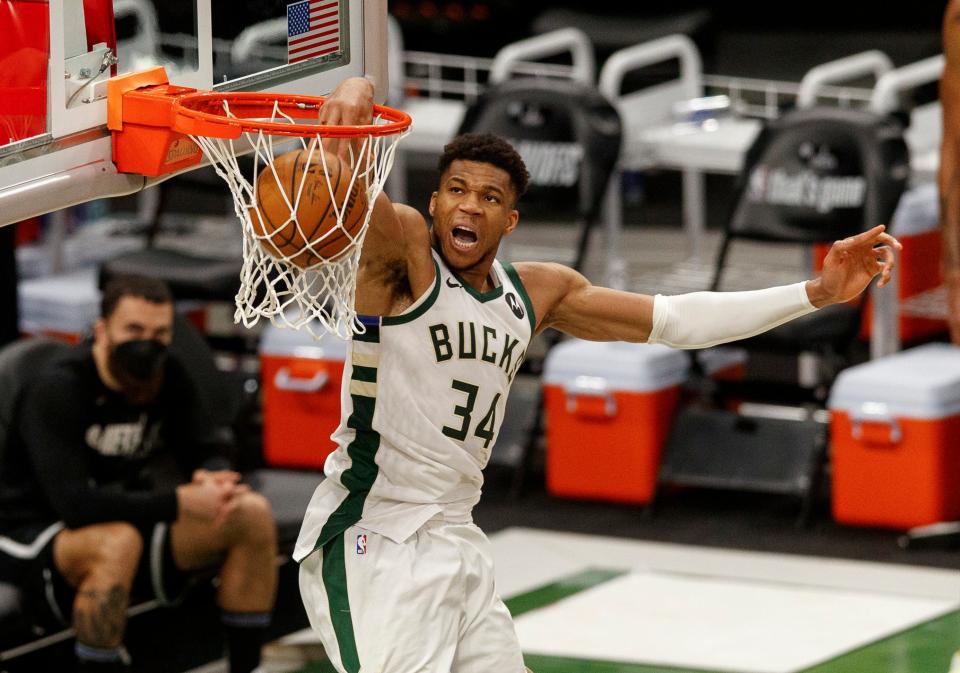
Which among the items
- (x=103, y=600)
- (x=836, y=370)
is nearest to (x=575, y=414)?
(x=836, y=370)

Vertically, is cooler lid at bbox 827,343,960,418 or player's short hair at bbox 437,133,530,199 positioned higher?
player's short hair at bbox 437,133,530,199

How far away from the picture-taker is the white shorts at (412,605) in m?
3.87

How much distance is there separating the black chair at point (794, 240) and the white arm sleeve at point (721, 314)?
261 centimetres

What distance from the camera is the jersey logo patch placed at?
4.02 meters

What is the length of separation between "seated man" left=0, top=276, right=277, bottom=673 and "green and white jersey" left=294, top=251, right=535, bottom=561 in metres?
1.40

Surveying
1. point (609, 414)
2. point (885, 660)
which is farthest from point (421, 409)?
point (609, 414)

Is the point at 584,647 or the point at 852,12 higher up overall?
the point at 852,12

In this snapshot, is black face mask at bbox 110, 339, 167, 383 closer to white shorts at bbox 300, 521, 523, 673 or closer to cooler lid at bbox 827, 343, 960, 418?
white shorts at bbox 300, 521, 523, 673

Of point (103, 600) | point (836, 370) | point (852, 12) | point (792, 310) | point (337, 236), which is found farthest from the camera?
point (852, 12)

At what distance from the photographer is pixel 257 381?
7.78 meters

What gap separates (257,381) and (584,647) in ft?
7.93

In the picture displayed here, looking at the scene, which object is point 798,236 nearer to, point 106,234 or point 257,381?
point 257,381

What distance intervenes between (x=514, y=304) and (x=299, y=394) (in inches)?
144

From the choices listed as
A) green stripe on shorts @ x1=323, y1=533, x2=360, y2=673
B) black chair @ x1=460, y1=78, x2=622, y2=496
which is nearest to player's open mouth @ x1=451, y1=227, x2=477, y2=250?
green stripe on shorts @ x1=323, y1=533, x2=360, y2=673
